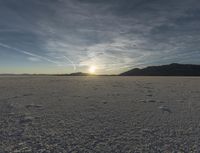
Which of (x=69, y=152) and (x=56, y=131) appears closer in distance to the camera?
(x=69, y=152)

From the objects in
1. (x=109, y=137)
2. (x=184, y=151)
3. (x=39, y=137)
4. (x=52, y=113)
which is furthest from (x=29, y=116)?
(x=184, y=151)

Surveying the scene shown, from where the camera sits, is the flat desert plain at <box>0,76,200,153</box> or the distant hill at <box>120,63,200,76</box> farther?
the distant hill at <box>120,63,200,76</box>

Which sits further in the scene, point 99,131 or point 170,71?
point 170,71

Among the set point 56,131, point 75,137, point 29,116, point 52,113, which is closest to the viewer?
point 75,137

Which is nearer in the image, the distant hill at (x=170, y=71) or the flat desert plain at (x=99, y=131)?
the flat desert plain at (x=99, y=131)

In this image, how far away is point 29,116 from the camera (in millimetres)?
5781

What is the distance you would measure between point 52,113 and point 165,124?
3.56 metres

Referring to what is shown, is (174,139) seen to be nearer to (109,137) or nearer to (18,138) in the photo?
(109,137)

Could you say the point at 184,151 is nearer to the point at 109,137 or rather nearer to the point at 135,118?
the point at 109,137

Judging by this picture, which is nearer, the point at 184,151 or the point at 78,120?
the point at 184,151

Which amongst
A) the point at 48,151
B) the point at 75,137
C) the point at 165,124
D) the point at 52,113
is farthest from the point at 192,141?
the point at 52,113

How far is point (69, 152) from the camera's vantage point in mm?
3322

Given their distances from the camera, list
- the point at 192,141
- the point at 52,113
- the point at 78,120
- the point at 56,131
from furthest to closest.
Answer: the point at 52,113
the point at 78,120
the point at 56,131
the point at 192,141

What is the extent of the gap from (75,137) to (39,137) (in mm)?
760
